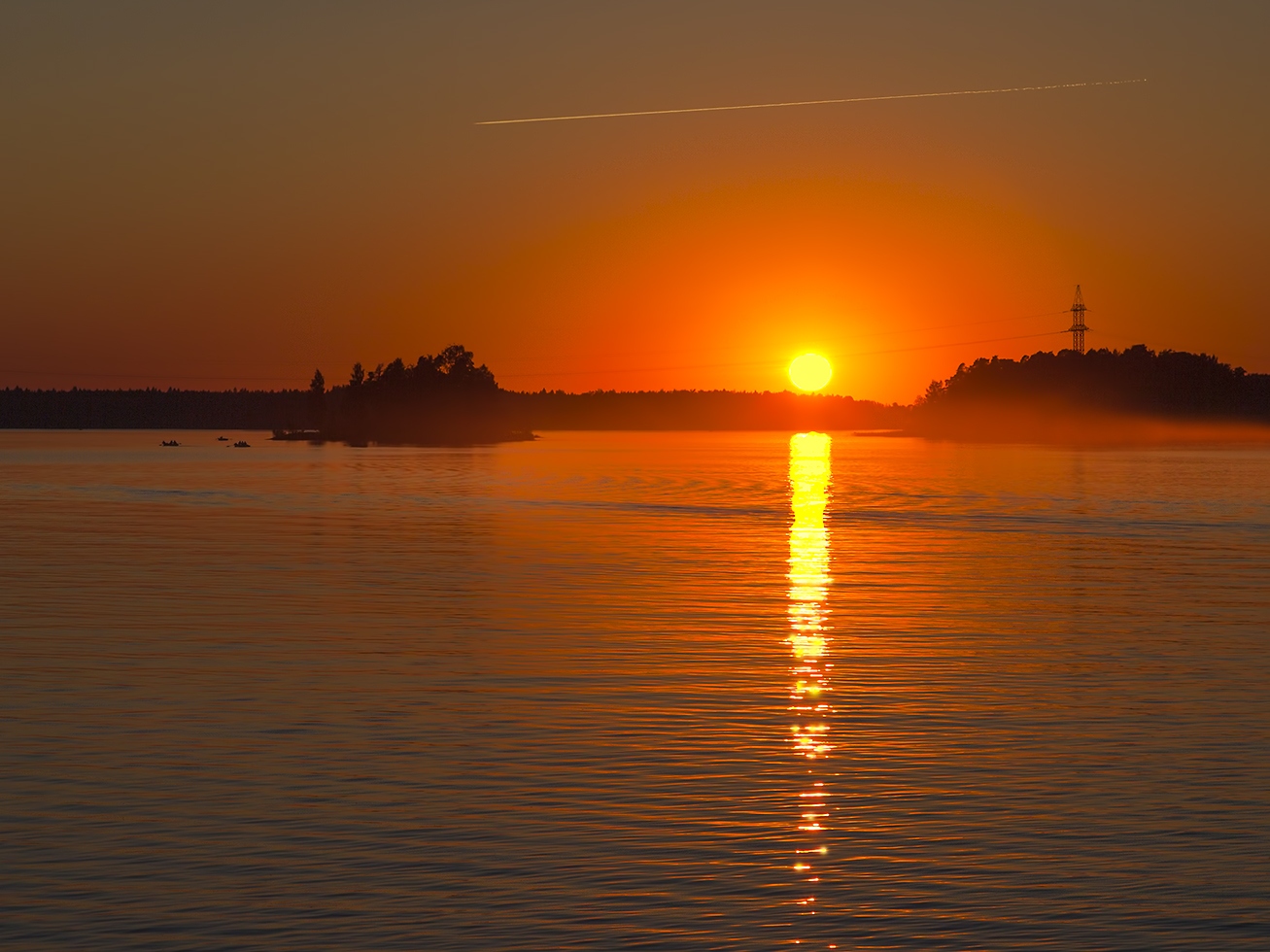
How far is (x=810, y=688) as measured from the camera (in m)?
22.9

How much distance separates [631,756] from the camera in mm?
17641

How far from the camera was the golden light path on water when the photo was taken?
13930 millimetres

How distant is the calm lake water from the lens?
11.8m

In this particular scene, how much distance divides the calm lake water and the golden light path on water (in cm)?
Answer: 8

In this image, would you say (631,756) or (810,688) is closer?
(631,756)

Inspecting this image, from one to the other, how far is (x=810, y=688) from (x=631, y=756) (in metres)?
5.86

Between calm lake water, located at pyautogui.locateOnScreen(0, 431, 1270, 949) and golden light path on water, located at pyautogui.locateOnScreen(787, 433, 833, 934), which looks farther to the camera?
golden light path on water, located at pyautogui.locateOnScreen(787, 433, 833, 934)

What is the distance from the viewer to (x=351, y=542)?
5406 cm

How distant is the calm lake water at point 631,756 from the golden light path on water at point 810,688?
0.08 m

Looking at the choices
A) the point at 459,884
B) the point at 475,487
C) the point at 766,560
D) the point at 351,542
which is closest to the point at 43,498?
the point at 475,487

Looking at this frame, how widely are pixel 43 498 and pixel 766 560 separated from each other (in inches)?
2149

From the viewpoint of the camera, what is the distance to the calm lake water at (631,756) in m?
11.8

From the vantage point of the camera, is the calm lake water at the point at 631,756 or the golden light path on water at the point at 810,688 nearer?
the calm lake water at the point at 631,756

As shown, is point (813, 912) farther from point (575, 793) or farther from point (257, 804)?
point (257, 804)
